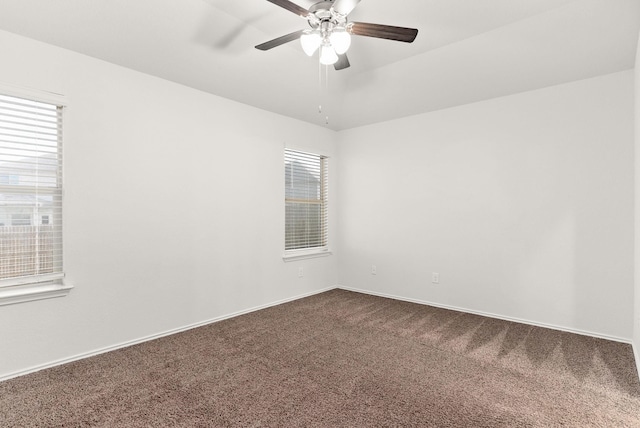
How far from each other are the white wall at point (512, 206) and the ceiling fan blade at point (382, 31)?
2263 millimetres

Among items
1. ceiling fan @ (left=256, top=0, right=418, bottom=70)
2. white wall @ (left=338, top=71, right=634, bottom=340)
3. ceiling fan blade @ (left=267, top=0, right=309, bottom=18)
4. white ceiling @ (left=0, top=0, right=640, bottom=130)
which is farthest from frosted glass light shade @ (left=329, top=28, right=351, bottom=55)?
white wall @ (left=338, top=71, right=634, bottom=340)

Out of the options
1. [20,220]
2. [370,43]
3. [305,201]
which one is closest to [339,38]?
[370,43]

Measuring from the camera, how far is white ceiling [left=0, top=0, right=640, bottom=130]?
8.03ft

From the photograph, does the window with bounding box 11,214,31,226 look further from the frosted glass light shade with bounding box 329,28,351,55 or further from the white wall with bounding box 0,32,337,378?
the frosted glass light shade with bounding box 329,28,351,55

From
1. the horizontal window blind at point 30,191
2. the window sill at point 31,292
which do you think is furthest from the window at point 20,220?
the window sill at point 31,292

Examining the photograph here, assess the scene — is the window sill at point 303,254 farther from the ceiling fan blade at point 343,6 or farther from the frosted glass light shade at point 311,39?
the ceiling fan blade at point 343,6

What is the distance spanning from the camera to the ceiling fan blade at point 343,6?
6.13ft

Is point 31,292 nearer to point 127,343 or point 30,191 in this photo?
point 30,191

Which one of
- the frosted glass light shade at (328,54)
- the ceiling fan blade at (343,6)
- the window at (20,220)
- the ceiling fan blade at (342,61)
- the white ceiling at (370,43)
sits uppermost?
the white ceiling at (370,43)

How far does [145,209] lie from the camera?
3098mm

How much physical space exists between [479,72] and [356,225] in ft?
8.51

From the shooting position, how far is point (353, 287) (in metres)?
5.12

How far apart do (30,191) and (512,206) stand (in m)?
4.52

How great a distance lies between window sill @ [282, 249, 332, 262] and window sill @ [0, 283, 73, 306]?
2.40m
